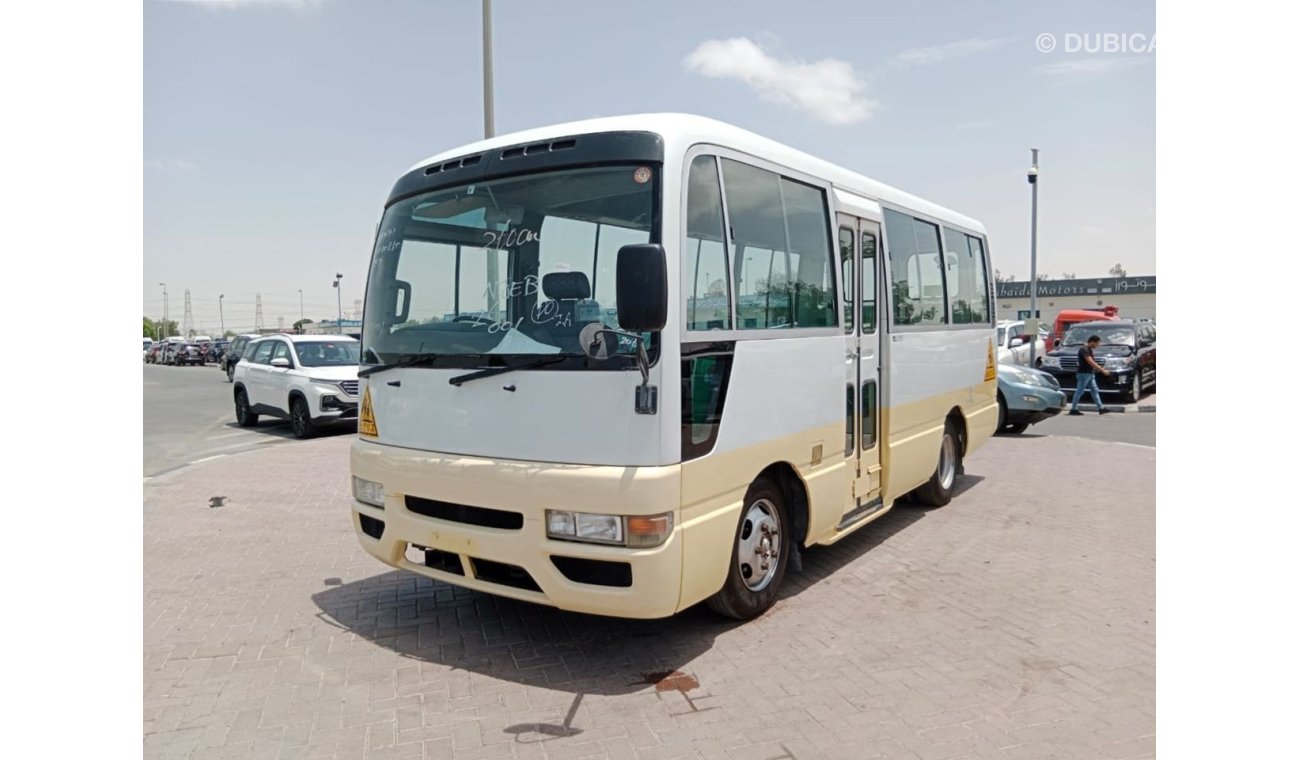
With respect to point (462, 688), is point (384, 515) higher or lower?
higher

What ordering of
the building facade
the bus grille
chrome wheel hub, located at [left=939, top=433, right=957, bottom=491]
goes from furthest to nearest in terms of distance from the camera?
1. the building facade
2. chrome wheel hub, located at [left=939, top=433, right=957, bottom=491]
3. the bus grille

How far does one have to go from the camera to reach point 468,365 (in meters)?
4.66

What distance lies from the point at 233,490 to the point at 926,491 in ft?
26.6

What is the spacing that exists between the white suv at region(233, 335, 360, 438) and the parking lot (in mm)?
7405

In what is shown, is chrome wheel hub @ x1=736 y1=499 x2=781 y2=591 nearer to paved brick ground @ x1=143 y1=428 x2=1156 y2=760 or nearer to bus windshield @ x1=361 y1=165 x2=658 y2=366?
paved brick ground @ x1=143 y1=428 x2=1156 y2=760

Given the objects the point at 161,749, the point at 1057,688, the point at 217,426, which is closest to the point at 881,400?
the point at 1057,688

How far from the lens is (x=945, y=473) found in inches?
345

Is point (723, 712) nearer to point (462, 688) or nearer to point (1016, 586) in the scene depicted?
point (462, 688)

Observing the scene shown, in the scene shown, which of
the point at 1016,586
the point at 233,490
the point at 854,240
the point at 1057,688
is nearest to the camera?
the point at 1057,688

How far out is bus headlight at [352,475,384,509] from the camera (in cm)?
520

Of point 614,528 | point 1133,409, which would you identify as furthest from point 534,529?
point 1133,409

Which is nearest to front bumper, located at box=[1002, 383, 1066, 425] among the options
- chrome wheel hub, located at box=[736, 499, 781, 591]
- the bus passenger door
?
the bus passenger door

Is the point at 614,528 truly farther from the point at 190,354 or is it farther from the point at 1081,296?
the point at 1081,296

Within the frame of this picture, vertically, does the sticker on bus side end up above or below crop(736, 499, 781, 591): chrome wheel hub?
above
